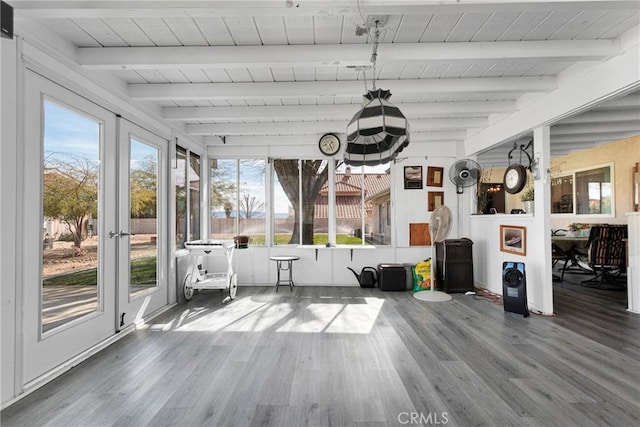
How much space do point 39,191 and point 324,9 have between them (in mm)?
2527

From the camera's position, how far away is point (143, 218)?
12.3 ft

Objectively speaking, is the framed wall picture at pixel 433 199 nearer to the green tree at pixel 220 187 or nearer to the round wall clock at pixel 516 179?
the round wall clock at pixel 516 179

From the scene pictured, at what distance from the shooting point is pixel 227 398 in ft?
6.94

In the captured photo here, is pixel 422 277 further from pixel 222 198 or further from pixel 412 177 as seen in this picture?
pixel 222 198

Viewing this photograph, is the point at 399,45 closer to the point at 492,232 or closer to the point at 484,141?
the point at 484,141

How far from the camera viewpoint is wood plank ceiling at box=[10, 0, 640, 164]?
2004mm

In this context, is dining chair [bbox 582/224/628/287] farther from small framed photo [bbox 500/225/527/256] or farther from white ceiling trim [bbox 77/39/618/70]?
white ceiling trim [bbox 77/39/618/70]

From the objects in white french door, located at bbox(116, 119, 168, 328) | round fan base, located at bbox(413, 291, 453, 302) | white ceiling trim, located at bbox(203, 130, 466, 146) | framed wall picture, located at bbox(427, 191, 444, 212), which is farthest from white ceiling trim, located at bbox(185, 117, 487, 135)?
round fan base, located at bbox(413, 291, 453, 302)

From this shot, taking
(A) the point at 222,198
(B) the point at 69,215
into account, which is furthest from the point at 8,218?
(A) the point at 222,198

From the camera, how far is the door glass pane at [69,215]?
246 cm

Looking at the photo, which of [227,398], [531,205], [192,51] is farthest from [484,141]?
[227,398]

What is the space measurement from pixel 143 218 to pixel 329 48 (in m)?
2.95

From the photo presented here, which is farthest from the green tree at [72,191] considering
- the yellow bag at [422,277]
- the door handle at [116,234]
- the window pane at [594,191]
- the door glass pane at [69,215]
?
the window pane at [594,191]

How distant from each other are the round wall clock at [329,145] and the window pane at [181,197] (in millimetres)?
2347
